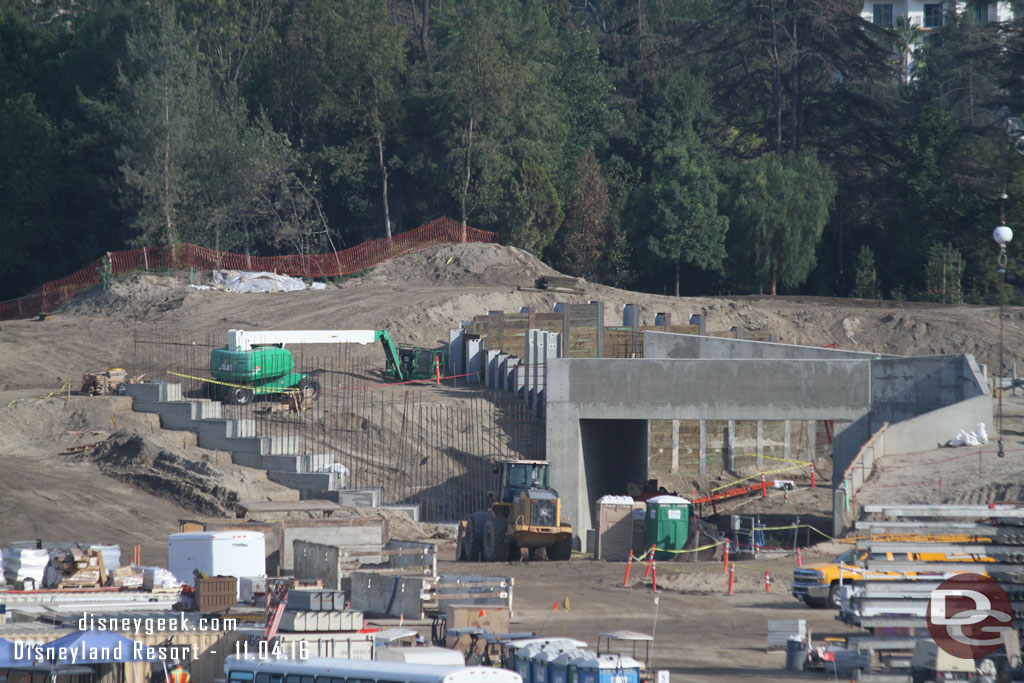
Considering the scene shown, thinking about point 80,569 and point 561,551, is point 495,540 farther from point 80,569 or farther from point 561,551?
point 80,569

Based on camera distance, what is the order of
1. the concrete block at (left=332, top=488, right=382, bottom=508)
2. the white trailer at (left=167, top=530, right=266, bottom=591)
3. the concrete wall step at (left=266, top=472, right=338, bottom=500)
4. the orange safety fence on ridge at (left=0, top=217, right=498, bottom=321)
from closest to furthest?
1. the white trailer at (left=167, top=530, right=266, bottom=591)
2. the concrete block at (left=332, top=488, right=382, bottom=508)
3. the concrete wall step at (left=266, top=472, right=338, bottom=500)
4. the orange safety fence on ridge at (left=0, top=217, right=498, bottom=321)

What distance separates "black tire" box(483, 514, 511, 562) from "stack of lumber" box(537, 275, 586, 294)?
25.0 m

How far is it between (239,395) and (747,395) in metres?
14.7

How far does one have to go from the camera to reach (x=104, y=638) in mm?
16688

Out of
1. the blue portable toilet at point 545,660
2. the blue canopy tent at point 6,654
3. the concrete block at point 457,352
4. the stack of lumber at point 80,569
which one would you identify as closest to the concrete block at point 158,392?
the concrete block at point 457,352

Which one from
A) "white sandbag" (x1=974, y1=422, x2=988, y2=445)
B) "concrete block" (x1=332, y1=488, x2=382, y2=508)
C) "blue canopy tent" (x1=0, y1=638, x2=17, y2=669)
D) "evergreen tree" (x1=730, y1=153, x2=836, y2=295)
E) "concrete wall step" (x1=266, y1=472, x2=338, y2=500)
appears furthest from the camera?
"evergreen tree" (x1=730, y1=153, x2=836, y2=295)

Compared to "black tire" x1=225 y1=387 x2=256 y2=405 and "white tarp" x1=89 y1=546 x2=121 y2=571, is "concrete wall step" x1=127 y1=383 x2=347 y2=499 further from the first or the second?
"white tarp" x1=89 y1=546 x2=121 y2=571

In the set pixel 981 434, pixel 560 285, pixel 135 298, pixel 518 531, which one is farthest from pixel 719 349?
pixel 135 298

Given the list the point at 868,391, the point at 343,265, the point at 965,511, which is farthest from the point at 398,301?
the point at 965,511

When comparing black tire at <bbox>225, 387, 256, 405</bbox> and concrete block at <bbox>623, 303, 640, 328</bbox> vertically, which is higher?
concrete block at <bbox>623, 303, 640, 328</bbox>

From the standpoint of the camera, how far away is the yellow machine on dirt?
29484 mm

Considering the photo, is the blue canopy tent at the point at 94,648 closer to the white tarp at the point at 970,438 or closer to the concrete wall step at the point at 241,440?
the concrete wall step at the point at 241,440

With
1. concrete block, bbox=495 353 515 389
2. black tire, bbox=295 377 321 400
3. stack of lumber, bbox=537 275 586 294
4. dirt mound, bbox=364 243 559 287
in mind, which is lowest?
black tire, bbox=295 377 321 400

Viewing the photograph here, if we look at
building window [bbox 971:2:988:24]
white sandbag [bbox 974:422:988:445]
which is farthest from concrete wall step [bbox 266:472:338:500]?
building window [bbox 971:2:988:24]
